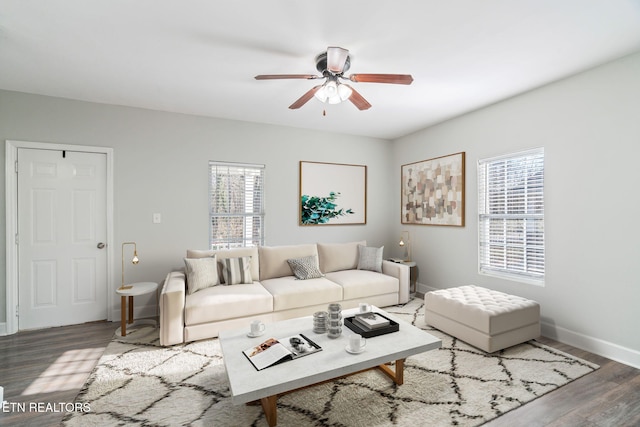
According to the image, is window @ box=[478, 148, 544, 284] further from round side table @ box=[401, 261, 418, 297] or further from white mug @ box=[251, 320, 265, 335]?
white mug @ box=[251, 320, 265, 335]

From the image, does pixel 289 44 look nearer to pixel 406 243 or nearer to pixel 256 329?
pixel 256 329

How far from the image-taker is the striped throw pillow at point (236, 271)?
3.51 m

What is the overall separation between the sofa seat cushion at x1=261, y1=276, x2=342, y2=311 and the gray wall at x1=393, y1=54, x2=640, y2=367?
2.05 meters

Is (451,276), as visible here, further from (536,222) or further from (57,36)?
(57,36)

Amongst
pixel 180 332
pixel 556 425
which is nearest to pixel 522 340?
pixel 556 425

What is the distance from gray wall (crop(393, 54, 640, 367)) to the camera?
2.53 meters

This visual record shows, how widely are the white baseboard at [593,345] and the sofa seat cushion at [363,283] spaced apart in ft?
5.45

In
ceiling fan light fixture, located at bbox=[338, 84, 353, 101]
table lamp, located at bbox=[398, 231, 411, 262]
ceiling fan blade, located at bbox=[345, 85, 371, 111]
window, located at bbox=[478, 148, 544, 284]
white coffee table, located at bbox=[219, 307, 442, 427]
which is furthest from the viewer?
table lamp, located at bbox=[398, 231, 411, 262]

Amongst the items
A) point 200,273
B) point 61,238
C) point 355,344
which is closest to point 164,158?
point 61,238

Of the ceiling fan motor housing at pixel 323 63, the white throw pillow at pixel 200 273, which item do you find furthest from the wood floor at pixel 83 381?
the ceiling fan motor housing at pixel 323 63

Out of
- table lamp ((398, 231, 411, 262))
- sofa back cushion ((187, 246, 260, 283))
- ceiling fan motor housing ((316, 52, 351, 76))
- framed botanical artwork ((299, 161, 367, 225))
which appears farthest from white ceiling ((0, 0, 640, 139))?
table lamp ((398, 231, 411, 262))

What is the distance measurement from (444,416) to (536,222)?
2.39 m

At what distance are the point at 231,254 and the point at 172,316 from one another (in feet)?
3.56

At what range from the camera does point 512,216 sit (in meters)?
3.46
